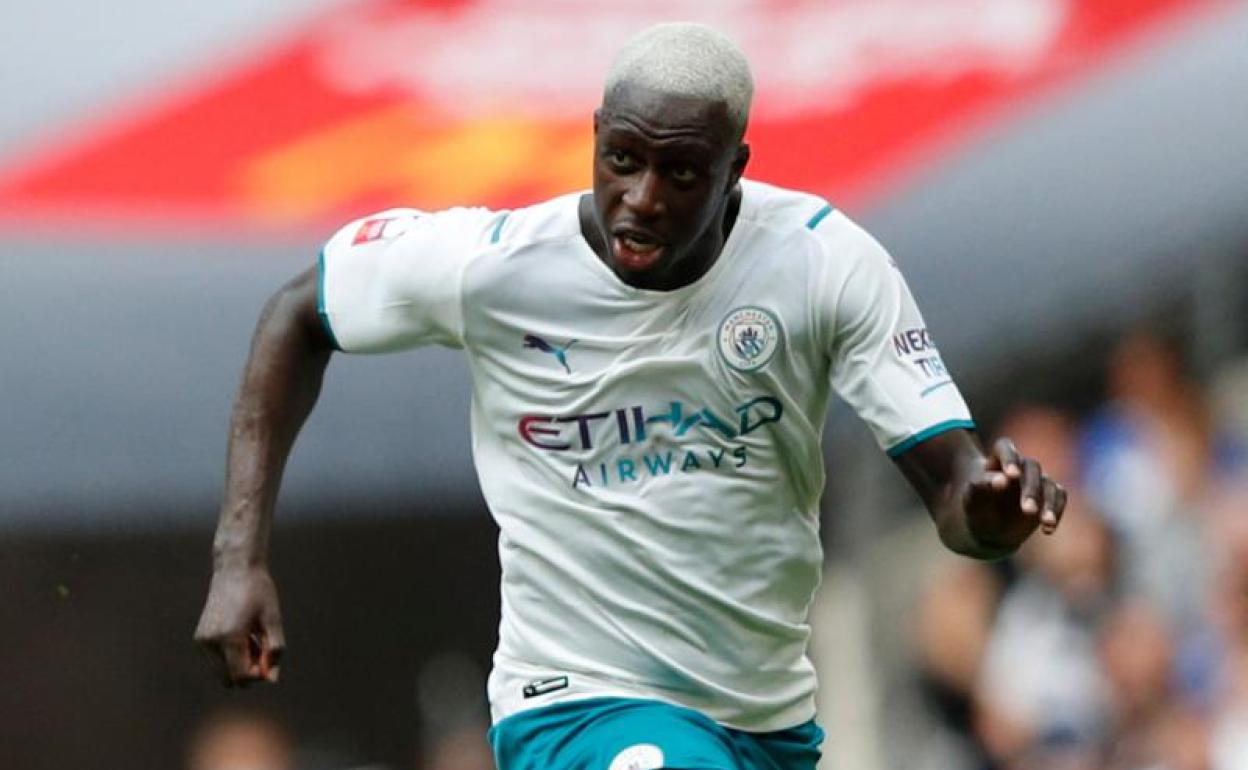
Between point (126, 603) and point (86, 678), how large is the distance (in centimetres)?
45

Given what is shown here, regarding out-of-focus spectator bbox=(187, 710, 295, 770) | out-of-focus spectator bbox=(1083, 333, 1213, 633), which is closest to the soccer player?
out-of-focus spectator bbox=(1083, 333, 1213, 633)

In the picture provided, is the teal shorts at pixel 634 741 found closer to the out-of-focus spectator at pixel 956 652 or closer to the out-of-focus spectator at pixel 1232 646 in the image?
the out-of-focus spectator at pixel 1232 646

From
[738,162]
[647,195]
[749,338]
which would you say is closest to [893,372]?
[749,338]

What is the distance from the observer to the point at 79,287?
55.5ft

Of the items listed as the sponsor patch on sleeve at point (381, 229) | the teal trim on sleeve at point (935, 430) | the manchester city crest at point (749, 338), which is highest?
the sponsor patch on sleeve at point (381, 229)

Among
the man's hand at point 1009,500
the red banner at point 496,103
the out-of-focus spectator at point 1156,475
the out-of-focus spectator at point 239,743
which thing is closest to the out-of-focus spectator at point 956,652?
the out-of-focus spectator at point 1156,475

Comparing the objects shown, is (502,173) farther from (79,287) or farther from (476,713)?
(79,287)

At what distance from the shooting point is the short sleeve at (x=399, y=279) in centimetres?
672

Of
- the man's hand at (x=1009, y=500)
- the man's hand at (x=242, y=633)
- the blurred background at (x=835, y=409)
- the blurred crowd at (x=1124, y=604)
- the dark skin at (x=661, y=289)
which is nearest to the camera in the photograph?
the man's hand at (x=1009, y=500)

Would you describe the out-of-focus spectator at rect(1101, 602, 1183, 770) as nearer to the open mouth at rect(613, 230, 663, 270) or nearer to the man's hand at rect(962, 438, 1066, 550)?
the man's hand at rect(962, 438, 1066, 550)

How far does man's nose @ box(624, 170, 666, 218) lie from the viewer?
630 centimetres

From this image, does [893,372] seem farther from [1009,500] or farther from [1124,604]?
[1124,604]

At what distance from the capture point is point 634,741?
6.47 meters

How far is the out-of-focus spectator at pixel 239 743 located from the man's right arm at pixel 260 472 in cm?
871
